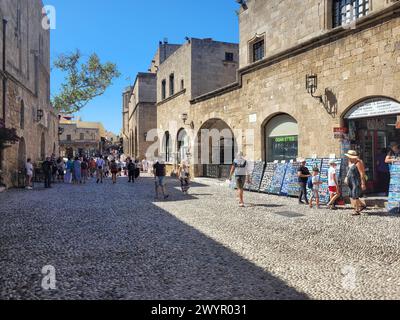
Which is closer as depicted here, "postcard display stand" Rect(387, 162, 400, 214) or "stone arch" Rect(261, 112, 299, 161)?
"postcard display stand" Rect(387, 162, 400, 214)

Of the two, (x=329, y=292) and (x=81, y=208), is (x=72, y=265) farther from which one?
(x=81, y=208)

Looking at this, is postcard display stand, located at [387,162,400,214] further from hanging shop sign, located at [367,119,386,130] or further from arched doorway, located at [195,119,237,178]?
arched doorway, located at [195,119,237,178]

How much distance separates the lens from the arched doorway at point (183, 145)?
873 inches

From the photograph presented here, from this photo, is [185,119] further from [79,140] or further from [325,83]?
[79,140]

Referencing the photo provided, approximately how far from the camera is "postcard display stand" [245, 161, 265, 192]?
14.0 meters

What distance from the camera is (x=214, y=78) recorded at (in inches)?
858

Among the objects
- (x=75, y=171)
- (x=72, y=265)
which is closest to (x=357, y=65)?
(x=72, y=265)

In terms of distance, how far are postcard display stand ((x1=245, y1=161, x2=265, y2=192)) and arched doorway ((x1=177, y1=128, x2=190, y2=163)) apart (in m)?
7.93

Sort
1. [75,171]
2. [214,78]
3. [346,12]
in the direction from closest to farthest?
[346,12] < [75,171] < [214,78]

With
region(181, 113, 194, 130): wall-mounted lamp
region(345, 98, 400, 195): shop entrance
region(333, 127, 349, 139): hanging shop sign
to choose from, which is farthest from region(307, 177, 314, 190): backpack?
region(181, 113, 194, 130): wall-mounted lamp

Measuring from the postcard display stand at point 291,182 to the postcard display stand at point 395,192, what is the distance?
3.20 metres

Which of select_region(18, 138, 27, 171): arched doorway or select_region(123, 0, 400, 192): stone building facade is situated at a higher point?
Answer: select_region(123, 0, 400, 192): stone building facade

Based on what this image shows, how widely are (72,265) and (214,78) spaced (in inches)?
722

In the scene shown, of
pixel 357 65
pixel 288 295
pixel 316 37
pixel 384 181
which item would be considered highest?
pixel 316 37
